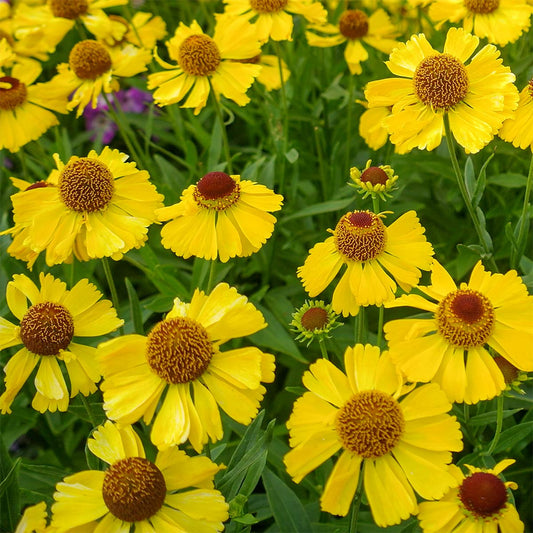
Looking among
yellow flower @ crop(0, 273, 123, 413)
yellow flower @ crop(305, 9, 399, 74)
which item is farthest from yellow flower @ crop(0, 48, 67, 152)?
yellow flower @ crop(305, 9, 399, 74)

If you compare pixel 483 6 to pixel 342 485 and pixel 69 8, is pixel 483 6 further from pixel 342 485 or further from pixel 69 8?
pixel 342 485

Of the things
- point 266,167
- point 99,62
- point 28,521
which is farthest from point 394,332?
point 99,62

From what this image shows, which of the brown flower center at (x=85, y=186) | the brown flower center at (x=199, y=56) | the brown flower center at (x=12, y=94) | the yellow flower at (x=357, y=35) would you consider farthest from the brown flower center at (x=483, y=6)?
the brown flower center at (x=12, y=94)

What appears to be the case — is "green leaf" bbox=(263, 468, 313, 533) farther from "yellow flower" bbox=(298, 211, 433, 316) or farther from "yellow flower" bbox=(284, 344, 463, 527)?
"yellow flower" bbox=(298, 211, 433, 316)

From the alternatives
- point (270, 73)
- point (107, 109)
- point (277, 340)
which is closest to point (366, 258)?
point (277, 340)

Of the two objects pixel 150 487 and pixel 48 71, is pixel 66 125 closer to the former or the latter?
pixel 48 71

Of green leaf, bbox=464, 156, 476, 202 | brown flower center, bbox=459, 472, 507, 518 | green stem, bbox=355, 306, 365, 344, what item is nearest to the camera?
brown flower center, bbox=459, 472, 507, 518
